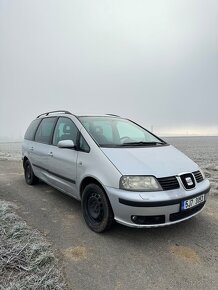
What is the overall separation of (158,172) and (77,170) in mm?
1310

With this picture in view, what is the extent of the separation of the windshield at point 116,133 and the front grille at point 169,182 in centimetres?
91

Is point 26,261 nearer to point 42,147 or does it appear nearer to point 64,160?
point 64,160

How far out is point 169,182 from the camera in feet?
10.0

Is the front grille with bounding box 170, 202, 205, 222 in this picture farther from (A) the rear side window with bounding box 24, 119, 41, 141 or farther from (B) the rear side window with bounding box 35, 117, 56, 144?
(A) the rear side window with bounding box 24, 119, 41, 141

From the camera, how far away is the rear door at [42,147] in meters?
4.84

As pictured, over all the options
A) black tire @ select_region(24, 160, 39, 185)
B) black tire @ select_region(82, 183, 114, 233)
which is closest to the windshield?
black tire @ select_region(82, 183, 114, 233)

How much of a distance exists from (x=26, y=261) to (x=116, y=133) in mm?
2481

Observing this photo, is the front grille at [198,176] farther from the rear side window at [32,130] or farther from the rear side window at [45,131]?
the rear side window at [32,130]

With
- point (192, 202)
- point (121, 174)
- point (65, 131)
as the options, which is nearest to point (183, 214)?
point (192, 202)

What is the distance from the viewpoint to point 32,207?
4.53 m

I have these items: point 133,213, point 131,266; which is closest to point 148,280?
point 131,266

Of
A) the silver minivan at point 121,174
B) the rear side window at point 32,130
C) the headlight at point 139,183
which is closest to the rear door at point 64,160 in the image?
the silver minivan at point 121,174

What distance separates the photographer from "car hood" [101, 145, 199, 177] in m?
3.10

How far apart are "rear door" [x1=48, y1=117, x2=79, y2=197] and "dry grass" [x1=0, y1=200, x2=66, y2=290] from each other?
37.6 inches
